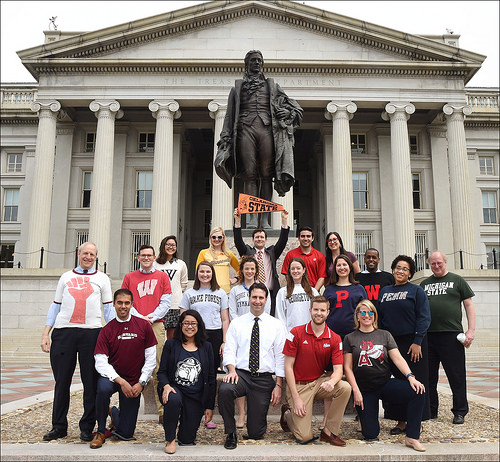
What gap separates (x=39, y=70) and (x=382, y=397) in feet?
104

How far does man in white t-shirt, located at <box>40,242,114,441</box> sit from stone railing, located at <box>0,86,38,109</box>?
3932 cm

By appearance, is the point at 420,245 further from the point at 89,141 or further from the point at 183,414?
the point at 183,414

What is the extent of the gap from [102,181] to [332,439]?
27154 mm

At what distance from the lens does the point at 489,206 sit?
40.8 metres

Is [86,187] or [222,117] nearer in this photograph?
A: [222,117]

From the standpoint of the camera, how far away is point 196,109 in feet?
112

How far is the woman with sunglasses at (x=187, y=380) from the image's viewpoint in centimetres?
562

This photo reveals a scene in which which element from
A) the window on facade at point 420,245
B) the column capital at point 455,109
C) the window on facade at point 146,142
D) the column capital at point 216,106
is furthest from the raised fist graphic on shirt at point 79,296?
the window on facade at point 420,245

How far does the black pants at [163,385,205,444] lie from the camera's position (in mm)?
5570

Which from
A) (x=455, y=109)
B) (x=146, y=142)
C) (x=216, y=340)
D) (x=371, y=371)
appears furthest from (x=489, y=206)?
(x=216, y=340)

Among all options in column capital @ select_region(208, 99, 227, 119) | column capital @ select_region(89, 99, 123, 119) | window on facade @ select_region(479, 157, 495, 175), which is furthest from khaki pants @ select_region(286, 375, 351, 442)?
window on facade @ select_region(479, 157, 495, 175)

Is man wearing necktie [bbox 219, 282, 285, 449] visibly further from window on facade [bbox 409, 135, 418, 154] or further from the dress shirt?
window on facade [bbox 409, 135, 418, 154]

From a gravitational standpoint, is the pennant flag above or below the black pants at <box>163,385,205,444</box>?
above

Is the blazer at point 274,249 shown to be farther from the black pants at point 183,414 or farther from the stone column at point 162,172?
the stone column at point 162,172
